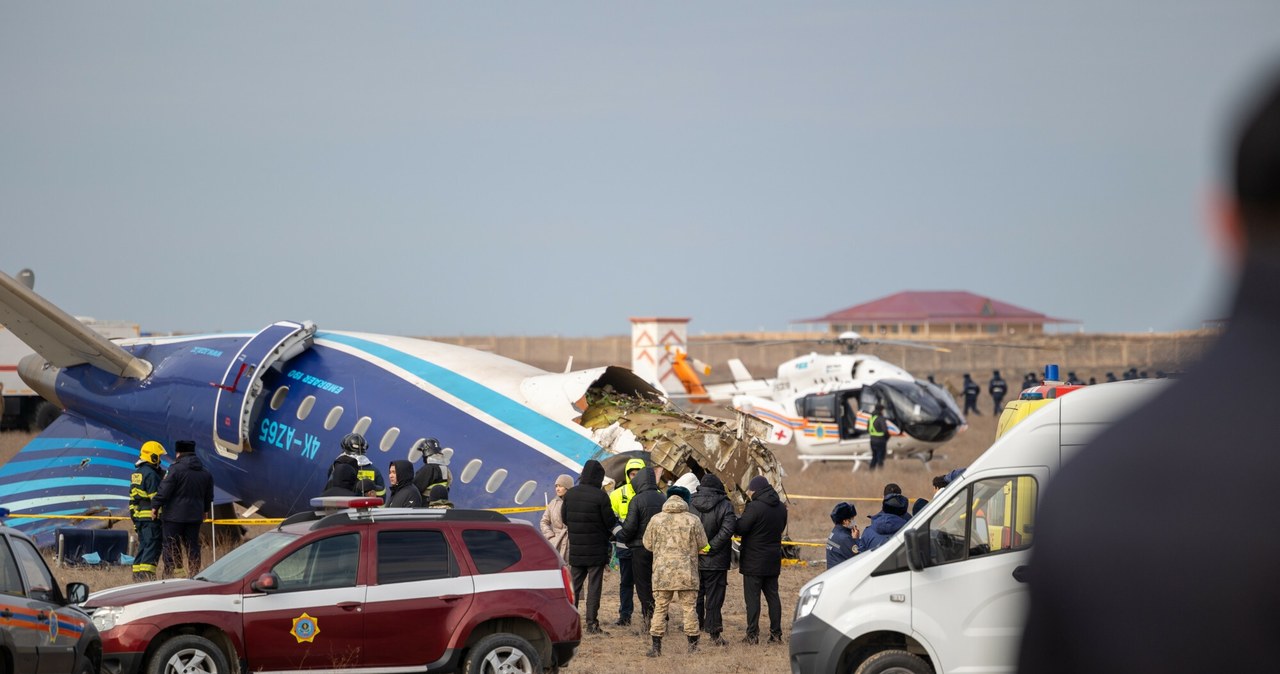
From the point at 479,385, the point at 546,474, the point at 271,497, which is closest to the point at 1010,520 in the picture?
the point at 546,474


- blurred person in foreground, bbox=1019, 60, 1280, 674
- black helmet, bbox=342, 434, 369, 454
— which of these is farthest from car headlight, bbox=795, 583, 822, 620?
blurred person in foreground, bbox=1019, 60, 1280, 674

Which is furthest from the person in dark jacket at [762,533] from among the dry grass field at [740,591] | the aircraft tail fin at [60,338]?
the aircraft tail fin at [60,338]

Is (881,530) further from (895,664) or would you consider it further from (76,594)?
(76,594)

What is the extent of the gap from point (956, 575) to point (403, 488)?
7.94 metres

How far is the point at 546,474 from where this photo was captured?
1809cm

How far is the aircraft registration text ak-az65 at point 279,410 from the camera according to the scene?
18812 millimetres

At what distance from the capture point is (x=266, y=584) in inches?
443

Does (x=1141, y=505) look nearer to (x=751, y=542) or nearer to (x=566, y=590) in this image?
(x=566, y=590)

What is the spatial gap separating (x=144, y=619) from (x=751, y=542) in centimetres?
638

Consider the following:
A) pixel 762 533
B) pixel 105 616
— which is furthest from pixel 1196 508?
pixel 762 533

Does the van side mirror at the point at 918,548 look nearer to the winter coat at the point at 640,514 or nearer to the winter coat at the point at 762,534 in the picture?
the winter coat at the point at 762,534

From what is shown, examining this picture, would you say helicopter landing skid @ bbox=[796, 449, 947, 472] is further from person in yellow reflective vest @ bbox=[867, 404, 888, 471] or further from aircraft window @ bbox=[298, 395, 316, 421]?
aircraft window @ bbox=[298, 395, 316, 421]

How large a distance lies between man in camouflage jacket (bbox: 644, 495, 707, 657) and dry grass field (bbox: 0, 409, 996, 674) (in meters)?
0.32

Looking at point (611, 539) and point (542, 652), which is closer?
point (542, 652)
